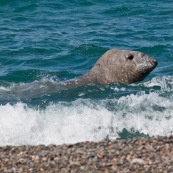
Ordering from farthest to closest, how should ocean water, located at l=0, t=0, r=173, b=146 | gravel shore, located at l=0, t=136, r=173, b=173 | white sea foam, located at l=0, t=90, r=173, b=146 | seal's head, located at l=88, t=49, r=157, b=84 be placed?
1. seal's head, located at l=88, t=49, r=157, b=84
2. ocean water, located at l=0, t=0, r=173, b=146
3. white sea foam, located at l=0, t=90, r=173, b=146
4. gravel shore, located at l=0, t=136, r=173, b=173

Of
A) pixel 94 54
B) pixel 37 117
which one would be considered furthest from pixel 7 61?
pixel 37 117

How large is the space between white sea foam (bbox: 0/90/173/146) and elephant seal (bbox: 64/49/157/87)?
1246mm

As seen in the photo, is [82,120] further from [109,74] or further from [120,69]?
[109,74]

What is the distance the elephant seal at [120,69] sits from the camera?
46.9ft

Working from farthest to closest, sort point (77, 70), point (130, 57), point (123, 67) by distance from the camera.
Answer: point (77, 70) < point (123, 67) < point (130, 57)

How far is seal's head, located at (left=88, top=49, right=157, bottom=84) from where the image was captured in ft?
46.8

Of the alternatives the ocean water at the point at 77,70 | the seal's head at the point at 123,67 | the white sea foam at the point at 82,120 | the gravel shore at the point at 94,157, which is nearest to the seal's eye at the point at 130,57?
the seal's head at the point at 123,67

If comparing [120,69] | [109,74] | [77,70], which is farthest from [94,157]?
[77,70]

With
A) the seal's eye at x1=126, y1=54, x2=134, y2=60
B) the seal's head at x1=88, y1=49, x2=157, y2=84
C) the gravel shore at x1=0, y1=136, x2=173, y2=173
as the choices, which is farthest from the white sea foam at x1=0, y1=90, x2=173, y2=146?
the seal's eye at x1=126, y1=54, x2=134, y2=60

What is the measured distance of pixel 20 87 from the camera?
15.0 meters

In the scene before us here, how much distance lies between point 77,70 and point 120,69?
2437 mm

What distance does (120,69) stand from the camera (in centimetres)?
1471

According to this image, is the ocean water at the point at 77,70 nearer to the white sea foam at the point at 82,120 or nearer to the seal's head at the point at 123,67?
the white sea foam at the point at 82,120

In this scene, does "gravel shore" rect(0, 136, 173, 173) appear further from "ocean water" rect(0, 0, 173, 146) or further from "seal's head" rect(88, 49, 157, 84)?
"seal's head" rect(88, 49, 157, 84)
